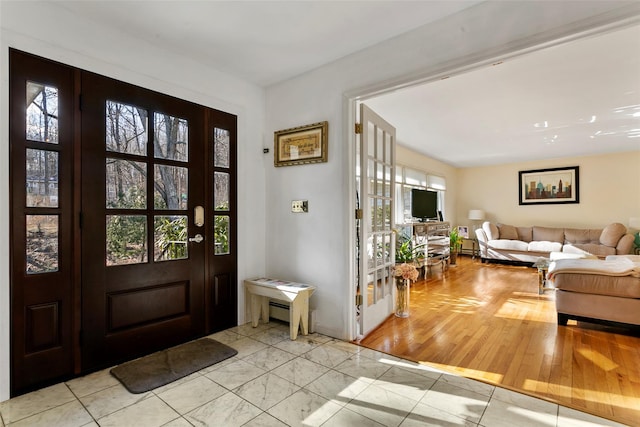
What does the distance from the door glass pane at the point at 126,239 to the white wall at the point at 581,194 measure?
8252 mm

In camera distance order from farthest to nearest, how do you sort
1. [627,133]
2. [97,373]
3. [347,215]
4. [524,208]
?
1. [524,208]
2. [627,133]
3. [347,215]
4. [97,373]

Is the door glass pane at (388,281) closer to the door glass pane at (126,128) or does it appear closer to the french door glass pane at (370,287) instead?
the french door glass pane at (370,287)

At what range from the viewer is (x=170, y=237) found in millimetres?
2523

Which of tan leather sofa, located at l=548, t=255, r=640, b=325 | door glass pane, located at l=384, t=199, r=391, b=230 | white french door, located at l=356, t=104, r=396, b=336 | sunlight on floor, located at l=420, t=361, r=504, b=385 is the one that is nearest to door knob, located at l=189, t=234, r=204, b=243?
white french door, located at l=356, t=104, r=396, b=336

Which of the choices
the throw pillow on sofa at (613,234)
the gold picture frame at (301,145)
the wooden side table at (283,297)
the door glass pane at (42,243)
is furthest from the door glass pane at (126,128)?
the throw pillow on sofa at (613,234)

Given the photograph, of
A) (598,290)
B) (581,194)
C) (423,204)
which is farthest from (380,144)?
(581,194)

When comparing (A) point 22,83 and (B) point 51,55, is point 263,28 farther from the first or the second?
(A) point 22,83

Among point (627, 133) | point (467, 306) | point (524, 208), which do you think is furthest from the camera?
point (524, 208)

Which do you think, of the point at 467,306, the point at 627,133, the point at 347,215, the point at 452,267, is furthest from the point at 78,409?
the point at 627,133

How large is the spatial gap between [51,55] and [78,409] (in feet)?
7.06

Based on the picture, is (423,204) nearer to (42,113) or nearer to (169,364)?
(169,364)

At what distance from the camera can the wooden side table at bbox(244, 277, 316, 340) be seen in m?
2.66

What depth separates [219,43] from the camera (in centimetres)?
245

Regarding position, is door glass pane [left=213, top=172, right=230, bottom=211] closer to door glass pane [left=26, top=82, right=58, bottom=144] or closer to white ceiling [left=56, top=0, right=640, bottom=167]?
white ceiling [left=56, top=0, right=640, bottom=167]
